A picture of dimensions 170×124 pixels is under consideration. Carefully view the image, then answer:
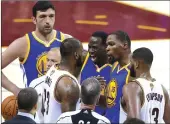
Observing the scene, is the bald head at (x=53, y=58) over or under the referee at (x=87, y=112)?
over

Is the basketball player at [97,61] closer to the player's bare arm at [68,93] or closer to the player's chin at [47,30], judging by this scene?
the player's chin at [47,30]

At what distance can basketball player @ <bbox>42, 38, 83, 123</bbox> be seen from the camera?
16.9 ft

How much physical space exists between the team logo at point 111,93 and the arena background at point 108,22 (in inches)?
106

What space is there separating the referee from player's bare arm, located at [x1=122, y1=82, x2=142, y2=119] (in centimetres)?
61

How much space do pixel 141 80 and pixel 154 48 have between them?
376 centimetres

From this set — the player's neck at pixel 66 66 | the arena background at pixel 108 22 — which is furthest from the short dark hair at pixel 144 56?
the arena background at pixel 108 22

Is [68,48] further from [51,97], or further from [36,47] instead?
[36,47]

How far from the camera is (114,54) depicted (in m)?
6.14

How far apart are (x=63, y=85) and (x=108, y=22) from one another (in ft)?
12.9

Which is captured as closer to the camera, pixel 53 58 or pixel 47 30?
pixel 53 58

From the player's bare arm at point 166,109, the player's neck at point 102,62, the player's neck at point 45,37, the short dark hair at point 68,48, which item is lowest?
the player's bare arm at point 166,109

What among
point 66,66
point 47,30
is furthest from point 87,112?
point 47,30

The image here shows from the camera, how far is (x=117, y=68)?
244 inches

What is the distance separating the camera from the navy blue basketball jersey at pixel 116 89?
6059 millimetres
